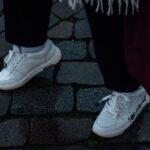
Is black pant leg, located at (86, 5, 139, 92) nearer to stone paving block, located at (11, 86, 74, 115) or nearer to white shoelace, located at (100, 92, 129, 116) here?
white shoelace, located at (100, 92, 129, 116)

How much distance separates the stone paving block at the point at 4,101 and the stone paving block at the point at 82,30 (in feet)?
1.65

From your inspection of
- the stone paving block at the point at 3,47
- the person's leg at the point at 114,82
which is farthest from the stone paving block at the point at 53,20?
the person's leg at the point at 114,82

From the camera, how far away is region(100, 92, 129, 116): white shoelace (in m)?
1.70

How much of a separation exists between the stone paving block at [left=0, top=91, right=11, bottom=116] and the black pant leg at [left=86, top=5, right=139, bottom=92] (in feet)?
1.56

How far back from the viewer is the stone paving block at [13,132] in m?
1.70

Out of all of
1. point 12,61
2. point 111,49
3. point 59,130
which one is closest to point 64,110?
point 59,130

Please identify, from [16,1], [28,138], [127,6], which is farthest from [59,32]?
[127,6]

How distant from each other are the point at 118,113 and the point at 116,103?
43mm

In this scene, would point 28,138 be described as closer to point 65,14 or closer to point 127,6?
point 127,6

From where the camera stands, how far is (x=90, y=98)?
73.4 inches

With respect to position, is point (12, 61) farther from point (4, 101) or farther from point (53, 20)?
point (53, 20)

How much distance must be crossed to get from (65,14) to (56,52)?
1.38 ft

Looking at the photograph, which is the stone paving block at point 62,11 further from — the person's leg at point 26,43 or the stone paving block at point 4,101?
the stone paving block at point 4,101

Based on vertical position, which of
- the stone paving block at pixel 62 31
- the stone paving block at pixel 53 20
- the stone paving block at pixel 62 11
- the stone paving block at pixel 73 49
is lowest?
the stone paving block at pixel 73 49
